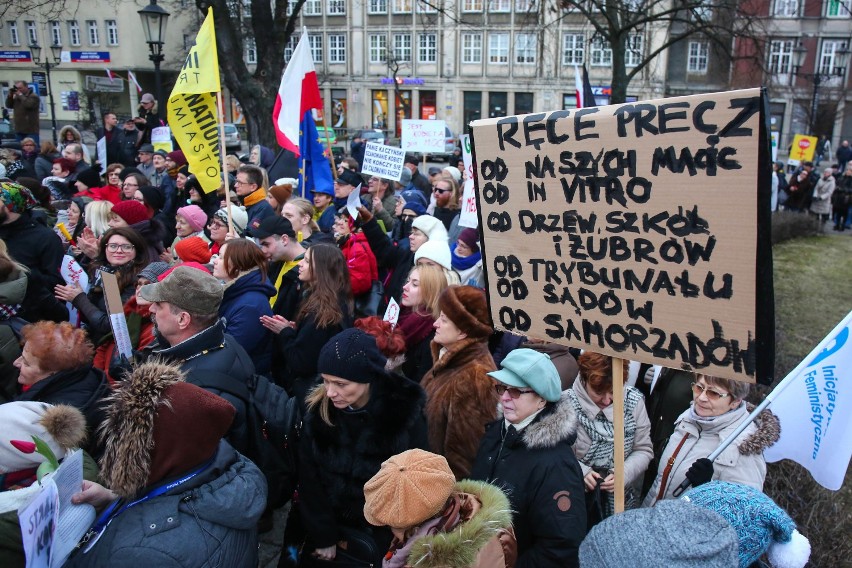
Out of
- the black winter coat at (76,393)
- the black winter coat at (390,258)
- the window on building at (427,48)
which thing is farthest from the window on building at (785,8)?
the black winter coat at (76,393)

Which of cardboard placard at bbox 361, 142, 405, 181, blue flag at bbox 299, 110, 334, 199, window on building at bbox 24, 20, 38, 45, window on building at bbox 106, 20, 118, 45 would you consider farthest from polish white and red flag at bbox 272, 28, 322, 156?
window on building at bbox 24, 20, 38, 45

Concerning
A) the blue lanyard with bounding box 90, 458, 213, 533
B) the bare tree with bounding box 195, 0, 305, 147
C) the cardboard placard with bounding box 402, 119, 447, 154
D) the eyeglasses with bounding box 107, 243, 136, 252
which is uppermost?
the bare tree with bounding box 195, 0, 305, 147

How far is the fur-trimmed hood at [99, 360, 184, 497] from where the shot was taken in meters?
2.09

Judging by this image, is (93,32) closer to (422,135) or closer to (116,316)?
(422,135)

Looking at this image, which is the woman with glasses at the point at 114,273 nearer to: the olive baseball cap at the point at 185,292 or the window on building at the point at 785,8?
the olive baseball cap at the point at 185,292

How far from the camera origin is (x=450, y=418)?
3.17 meters

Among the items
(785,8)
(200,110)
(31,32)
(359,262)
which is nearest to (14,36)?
(31,32)

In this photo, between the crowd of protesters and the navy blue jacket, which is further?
the navy blue jacket

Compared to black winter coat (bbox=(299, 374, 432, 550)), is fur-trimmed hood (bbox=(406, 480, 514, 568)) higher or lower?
higher

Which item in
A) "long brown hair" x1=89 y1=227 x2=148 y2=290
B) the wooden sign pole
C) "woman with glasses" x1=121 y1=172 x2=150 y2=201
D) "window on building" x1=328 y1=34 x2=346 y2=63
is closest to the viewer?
the wooden sign pole

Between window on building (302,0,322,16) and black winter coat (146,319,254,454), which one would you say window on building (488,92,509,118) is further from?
black winter coat (146,319,254,454)

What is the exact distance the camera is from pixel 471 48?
163 ft

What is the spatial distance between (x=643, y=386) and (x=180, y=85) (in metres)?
4.95

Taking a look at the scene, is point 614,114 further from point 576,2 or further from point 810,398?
point 576,2
